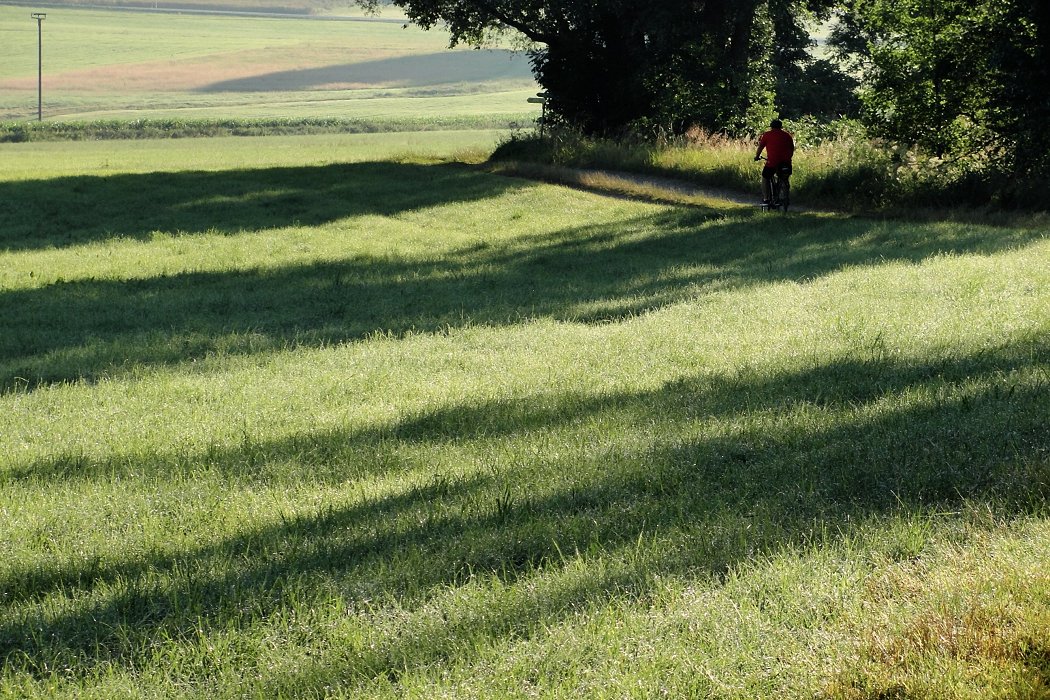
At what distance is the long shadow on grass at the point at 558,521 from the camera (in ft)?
13.4

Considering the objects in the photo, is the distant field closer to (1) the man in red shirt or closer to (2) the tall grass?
(2) the tall grass

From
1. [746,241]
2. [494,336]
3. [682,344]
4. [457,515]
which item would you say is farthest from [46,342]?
[746,241]

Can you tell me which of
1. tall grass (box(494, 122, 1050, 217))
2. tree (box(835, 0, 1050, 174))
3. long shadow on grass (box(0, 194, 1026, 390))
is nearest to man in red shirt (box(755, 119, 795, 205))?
long shadow on grass (box(0, 194, 1026, 390))

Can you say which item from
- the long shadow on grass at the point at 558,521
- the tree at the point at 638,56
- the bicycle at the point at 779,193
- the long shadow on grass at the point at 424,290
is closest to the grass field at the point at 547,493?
the long shadow on grass at the point at 558,521

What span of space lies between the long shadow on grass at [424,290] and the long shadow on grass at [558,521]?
193 inches

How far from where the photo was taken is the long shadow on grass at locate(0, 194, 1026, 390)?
1149cm

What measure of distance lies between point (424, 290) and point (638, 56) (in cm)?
2271

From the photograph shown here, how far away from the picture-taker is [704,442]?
20.1ft

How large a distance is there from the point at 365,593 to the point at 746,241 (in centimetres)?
1458

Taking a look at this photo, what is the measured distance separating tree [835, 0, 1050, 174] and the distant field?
97.4 metres

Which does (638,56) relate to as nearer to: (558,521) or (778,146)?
(778,146)

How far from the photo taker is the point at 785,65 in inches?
A: 1955

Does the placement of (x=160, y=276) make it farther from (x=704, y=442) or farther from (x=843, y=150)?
(x=843, y=150)

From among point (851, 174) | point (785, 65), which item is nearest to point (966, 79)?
point (851, 174)
